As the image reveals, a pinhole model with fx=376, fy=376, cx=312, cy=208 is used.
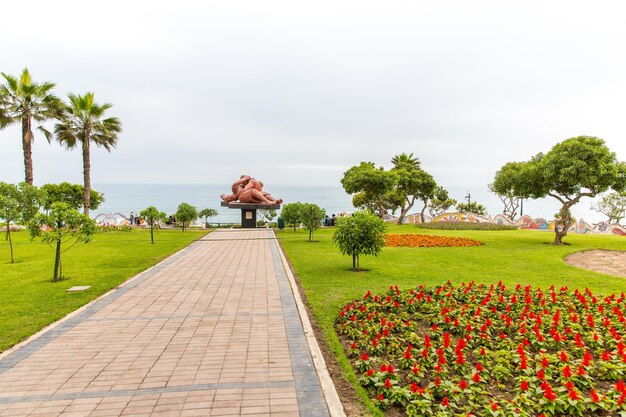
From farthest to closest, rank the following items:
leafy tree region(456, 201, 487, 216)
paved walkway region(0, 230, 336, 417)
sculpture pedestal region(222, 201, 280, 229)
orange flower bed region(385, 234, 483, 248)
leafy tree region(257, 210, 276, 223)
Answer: leafy tree region(456, 201, 487, 216), leafy tree region(257, 210, 276, 223), sculpture pedestal region(222, 201, 280, 229), orange flower bed region(385, 234, 483, 248), paved walkway region(0, 230, 336, 417)

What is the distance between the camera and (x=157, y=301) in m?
9.15

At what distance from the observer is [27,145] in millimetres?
22969

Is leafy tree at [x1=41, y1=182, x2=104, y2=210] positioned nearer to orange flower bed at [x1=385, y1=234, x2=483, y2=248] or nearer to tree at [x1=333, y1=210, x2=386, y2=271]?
orange flower bed at [x1=385, y1=234, x2=483, y2=248]

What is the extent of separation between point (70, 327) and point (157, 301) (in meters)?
2.10

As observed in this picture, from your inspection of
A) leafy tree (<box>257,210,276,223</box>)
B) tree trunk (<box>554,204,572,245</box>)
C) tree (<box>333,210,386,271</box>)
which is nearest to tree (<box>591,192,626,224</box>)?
tree trunk (<box>554,204,572,245</box>)

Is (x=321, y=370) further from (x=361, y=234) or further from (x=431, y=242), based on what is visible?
(x=431, y=242)

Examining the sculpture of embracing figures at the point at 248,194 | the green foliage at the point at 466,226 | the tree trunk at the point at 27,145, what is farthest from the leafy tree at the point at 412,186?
the tree trunk at the point at 27,145

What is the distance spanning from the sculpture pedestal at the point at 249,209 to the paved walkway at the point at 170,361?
25298 millimetres

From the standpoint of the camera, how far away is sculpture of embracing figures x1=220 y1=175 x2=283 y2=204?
35.2 m

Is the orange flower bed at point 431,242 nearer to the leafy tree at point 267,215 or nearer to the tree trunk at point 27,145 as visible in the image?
the leafy tree at point 267,215

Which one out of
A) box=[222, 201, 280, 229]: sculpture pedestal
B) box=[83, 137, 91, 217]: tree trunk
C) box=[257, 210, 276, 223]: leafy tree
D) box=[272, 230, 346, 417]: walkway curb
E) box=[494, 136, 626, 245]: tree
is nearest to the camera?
box=[272, 230, 346, 417]: walkway curb

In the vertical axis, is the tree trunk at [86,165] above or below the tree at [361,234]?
above

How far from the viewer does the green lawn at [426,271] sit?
959 cm

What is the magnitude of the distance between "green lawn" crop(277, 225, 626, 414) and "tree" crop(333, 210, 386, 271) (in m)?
0.86
